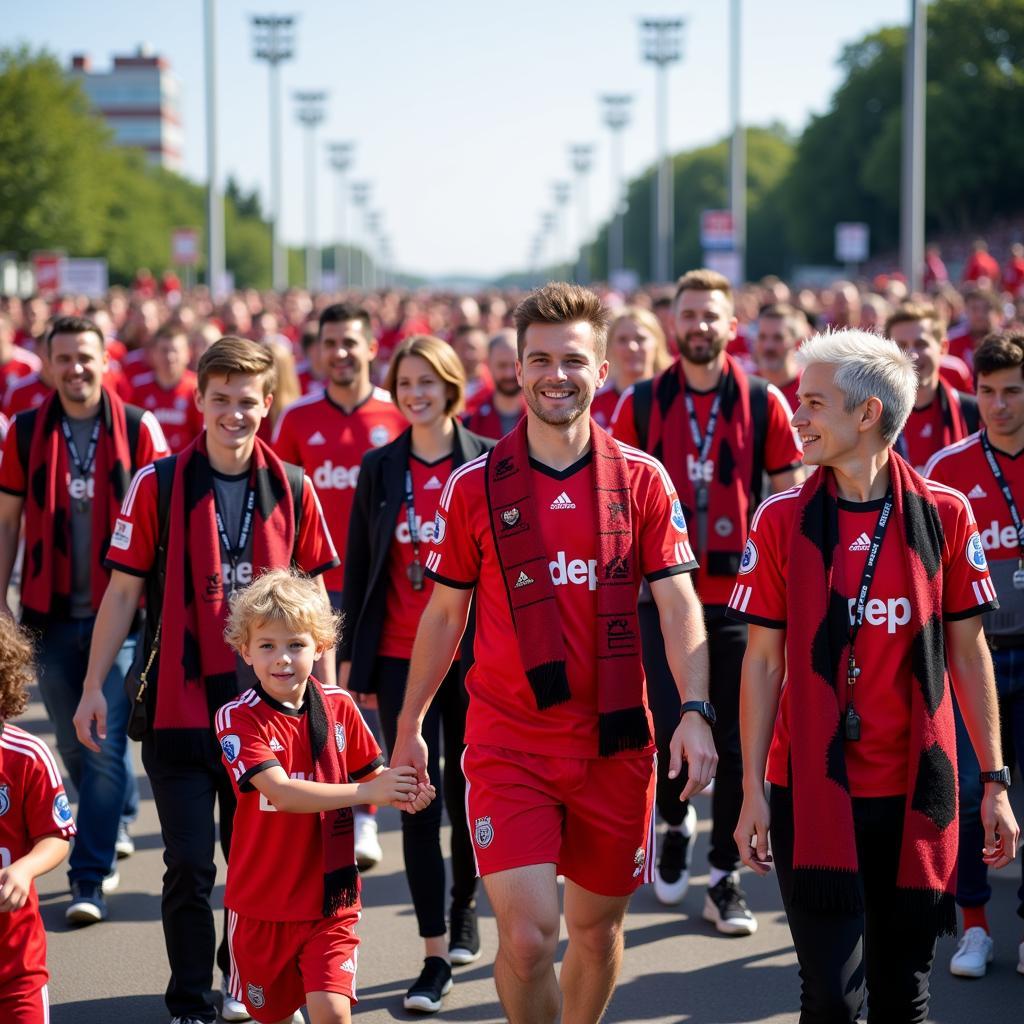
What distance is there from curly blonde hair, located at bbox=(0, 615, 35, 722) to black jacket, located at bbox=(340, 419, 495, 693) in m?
2.00

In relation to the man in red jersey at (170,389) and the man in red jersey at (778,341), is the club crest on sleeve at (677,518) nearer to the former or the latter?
the man in red jersey at (778,341)

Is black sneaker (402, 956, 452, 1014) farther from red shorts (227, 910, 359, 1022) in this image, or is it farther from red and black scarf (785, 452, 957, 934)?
red and black scarf (785, 452, 957, 934)

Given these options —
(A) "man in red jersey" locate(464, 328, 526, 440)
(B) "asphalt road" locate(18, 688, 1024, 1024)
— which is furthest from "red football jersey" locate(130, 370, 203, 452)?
(B) "asphalt road" locate(18, 688, 1024, 1024)

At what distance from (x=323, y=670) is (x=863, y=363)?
2169mm

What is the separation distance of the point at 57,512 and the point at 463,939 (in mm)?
2417

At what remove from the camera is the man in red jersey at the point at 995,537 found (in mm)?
6035

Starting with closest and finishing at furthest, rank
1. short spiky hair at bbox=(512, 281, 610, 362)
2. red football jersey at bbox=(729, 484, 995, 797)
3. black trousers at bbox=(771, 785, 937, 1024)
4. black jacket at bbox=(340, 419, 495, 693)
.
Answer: black trousers at bbox=(771, 785, 937, 1024) → red football jersey at bbox=(729, 484, 995, 797) → short spiky hair at bbox=(512, 281, 610, 362) → black jacket at bbox=(340, 419, 495, 693)

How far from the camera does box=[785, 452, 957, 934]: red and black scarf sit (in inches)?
159

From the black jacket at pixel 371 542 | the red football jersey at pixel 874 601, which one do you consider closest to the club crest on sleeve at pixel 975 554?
the red football jersey at pixel 874 601

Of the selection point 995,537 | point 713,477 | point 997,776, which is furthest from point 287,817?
point 995,537

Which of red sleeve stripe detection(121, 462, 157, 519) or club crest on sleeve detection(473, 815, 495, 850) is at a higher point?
red sleeve stripe detection(121, 462, 157, 519)

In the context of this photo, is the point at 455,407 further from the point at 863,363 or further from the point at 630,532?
the point at 863,363

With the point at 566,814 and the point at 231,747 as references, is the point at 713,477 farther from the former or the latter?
the point at 231,747

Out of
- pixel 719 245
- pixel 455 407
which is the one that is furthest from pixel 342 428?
pixel 719 245
